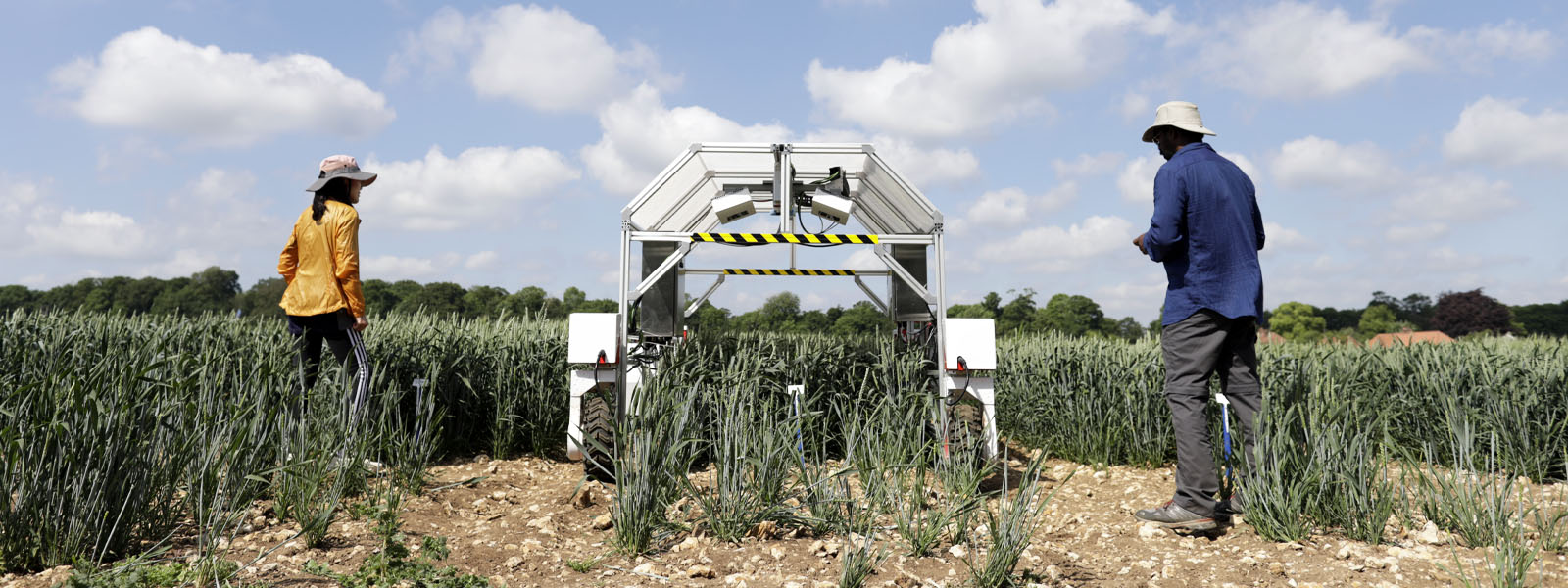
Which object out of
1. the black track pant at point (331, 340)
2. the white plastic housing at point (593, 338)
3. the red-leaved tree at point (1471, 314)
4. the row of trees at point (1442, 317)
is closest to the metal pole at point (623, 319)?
the white plastic housing at point (593, 338)

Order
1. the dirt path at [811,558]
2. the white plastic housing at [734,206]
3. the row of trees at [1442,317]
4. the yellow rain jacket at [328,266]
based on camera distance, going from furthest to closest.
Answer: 1. the row of trees at [1442,317]
2. the white plastic housing at [734,206]
3. the yellow rain jacket at [328,266]
4. the dirt path at [811,558]

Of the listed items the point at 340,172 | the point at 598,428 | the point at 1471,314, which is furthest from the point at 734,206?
the point at 1471,314

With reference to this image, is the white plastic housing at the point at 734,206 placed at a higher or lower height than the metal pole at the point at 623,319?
higher

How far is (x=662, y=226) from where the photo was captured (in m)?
6.34

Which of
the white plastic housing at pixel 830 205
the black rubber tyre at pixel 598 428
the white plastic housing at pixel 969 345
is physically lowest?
the black rubber tyre at pixel 598 428

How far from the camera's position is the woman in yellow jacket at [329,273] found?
16.8ft

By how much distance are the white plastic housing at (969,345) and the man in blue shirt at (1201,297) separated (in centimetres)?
120

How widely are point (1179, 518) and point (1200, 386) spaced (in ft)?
1.93

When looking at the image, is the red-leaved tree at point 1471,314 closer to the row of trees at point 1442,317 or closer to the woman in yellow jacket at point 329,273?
the row of trees at point 1442,317

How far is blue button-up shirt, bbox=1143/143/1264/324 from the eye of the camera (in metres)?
3.93

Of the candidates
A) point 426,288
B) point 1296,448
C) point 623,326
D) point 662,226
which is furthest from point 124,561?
point 426,288

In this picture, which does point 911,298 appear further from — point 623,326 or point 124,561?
point 124,561

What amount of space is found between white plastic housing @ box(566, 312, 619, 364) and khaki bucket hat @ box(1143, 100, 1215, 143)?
3056 millimetres

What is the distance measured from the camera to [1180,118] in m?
4.17
